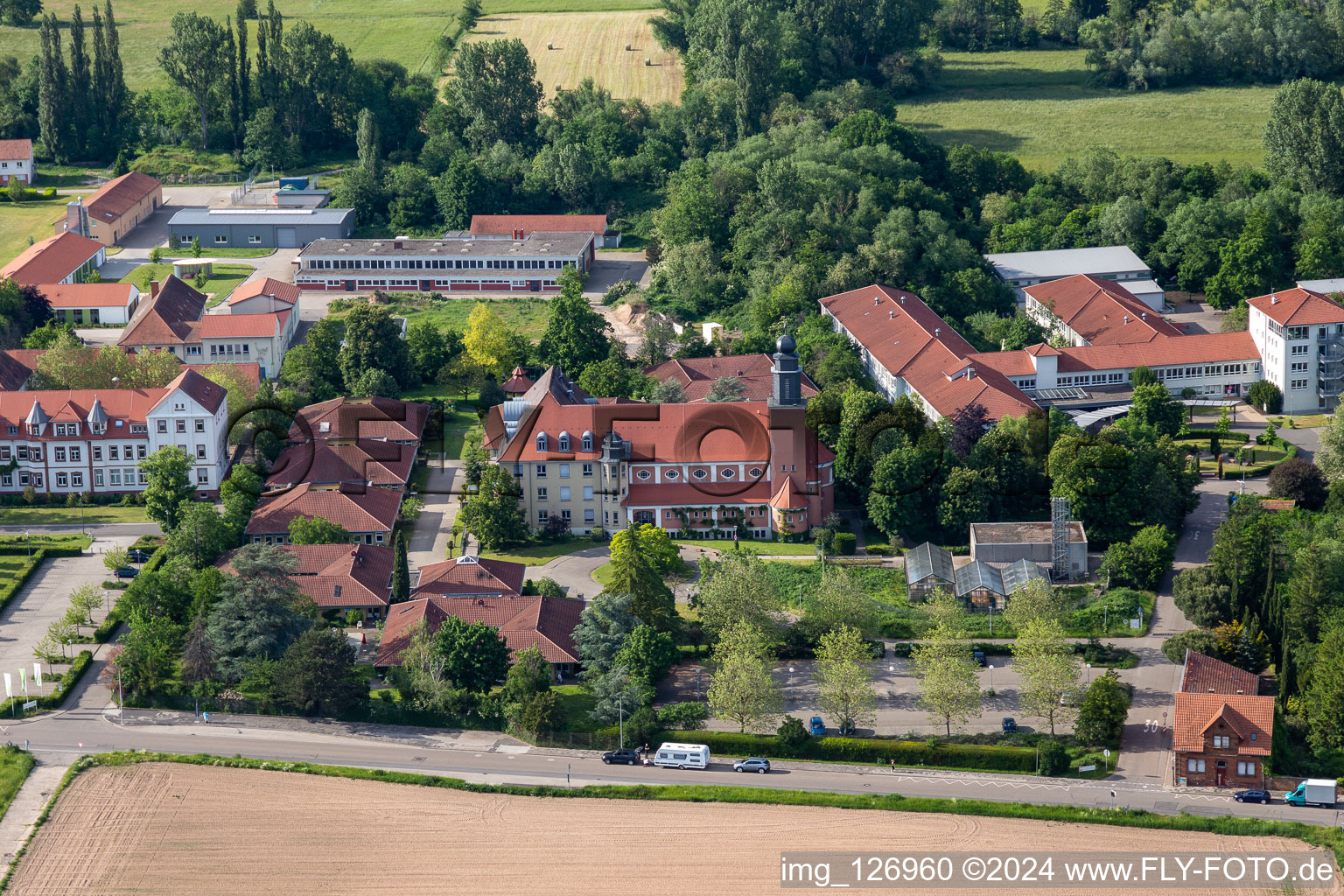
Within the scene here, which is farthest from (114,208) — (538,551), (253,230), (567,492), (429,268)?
(538,551)

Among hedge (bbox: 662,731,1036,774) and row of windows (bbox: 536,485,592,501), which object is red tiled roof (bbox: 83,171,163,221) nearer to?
row of windows (bbox: 536,485,592,501)

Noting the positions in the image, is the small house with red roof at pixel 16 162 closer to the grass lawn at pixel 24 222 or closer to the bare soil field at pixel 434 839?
the grass lawn at pixel 24 222

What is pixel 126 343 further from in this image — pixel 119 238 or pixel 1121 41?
pixel 1121 41

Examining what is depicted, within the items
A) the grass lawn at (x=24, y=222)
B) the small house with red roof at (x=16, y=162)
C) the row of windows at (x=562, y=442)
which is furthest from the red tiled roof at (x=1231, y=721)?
the small house with red roof at (x=16, y=162)

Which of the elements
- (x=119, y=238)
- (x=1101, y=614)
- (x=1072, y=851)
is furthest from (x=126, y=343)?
(x=1072, y=851)

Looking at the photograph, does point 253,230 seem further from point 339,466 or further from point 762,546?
point 762,546
